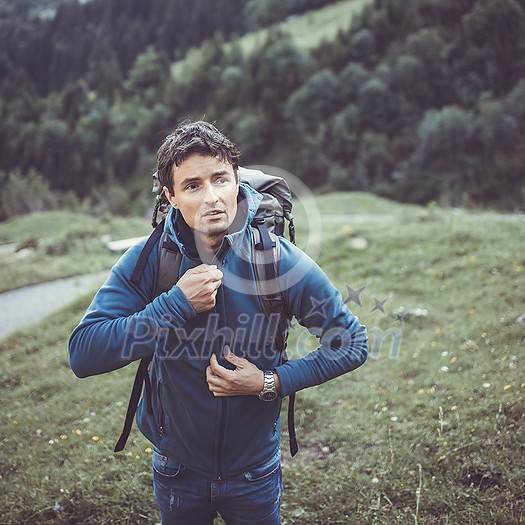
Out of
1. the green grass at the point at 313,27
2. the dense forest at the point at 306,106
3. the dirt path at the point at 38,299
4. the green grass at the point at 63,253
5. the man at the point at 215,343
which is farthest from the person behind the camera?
the green grass at the point at 313,27

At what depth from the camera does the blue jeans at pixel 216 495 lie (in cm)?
230

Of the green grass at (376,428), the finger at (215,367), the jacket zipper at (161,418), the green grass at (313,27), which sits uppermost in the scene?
the green grass at (313,27)

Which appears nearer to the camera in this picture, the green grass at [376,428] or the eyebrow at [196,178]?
the eyebrow at [196,178]

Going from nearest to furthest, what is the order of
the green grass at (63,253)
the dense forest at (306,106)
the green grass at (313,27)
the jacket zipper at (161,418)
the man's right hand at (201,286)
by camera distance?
the man's right hand at (201,286)
the jacket zipper at (161,418)
the green grass at (63,253)
the dense forest at (306,106)
the green grass at (313,27)

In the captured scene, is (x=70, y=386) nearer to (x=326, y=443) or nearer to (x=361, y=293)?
(x=326, y=443)

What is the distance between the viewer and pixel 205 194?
7.23 feet

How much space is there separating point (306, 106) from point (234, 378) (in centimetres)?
6872

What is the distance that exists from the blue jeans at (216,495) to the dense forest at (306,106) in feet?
A: 123

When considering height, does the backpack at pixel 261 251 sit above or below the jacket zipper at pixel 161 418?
above

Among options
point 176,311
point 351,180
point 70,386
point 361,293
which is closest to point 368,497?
point 176,311

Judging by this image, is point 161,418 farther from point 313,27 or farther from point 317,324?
point 313,27

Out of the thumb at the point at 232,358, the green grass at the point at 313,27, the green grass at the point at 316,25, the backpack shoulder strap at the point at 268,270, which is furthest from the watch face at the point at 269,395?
the green grass at the point at 313,27

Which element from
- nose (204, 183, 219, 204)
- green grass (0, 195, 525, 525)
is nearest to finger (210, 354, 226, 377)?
nose (204, 183, 219, 204)

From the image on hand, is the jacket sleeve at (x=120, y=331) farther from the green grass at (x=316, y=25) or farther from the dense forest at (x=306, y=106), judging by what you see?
the green grass at (x=316, y=25)
